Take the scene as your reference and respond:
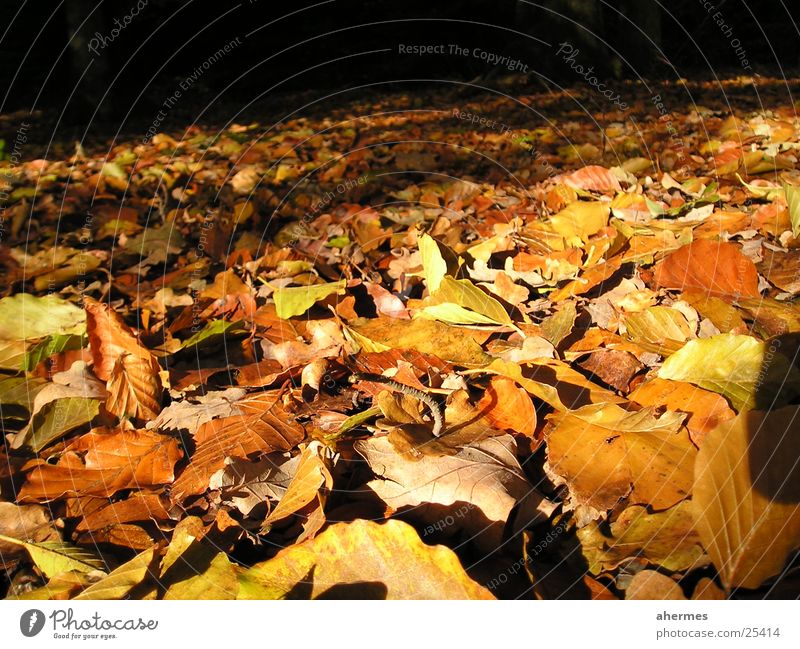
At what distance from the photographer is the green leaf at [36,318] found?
1.30m

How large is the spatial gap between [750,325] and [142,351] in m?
0.99

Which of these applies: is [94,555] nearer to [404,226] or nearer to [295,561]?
[295,561]

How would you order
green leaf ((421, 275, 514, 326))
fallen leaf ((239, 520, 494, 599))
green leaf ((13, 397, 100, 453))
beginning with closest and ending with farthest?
fallen leaf ((239, 520, 494, 599)) < green leaf ((13, 397, 100, 453)) < green leaf ((421, 275, 514, 326))

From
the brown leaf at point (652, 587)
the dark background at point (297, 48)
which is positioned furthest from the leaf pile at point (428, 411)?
the dark background at point (297, 48)

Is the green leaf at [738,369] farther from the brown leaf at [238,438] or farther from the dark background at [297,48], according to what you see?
the dark background at [297,48]

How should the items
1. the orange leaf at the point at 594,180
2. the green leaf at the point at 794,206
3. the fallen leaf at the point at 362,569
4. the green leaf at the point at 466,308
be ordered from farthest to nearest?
the orange leaf at the point at 594,180, the green leaf at the point at 794,206, the green leaf at the point at 466,308, the fallen leaf at the point at 362,569

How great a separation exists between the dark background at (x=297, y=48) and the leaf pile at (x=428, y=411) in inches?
79.7

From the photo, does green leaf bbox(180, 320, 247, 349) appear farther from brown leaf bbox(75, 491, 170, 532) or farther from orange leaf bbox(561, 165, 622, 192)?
orange leaf bbox(561, 165, 622, 192)

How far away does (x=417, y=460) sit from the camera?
809 mm

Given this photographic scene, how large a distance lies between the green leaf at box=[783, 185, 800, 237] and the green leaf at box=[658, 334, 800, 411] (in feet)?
1.98

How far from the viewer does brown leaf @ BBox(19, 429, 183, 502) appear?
913mm

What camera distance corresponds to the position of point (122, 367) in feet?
3.53

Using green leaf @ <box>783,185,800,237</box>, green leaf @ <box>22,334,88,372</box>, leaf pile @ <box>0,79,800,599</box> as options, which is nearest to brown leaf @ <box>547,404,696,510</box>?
leaf pile @ <box>0,79,800,599</box>

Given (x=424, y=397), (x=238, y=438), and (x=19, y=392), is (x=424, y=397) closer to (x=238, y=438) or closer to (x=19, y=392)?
(x=238, y=438)
